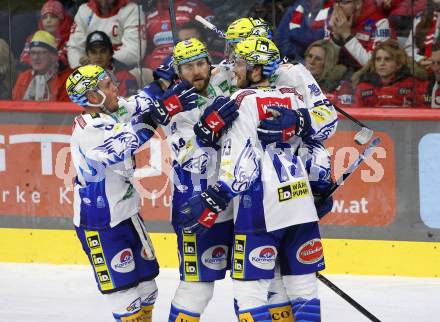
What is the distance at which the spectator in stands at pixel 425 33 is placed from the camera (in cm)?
739

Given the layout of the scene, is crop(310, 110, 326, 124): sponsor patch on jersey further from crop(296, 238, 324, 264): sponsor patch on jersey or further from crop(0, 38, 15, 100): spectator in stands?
crop(0, 38, 15, 100): spectator in stands

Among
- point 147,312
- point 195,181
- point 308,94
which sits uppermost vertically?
point 308,94

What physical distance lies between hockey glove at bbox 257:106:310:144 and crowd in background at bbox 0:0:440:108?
2.23 m

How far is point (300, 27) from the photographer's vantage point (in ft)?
25.2

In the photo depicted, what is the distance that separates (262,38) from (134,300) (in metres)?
1.34

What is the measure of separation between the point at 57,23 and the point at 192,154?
2.78 meters

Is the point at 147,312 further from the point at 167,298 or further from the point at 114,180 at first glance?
the point at 167,298

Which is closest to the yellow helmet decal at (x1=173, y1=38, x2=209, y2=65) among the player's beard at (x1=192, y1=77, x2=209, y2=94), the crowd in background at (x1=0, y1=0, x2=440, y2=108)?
the player's beard at (x1=192, y1=77, x2=209, y2=94)

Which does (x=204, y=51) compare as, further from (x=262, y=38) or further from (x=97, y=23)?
(x=97, y=23)

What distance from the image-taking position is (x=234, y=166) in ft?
17.2

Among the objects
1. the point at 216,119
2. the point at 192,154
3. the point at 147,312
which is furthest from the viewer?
the point at 147,312

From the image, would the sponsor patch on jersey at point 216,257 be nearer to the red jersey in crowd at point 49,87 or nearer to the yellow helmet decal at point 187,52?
the yellow helmet decal at point 187,52

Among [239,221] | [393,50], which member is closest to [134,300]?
[239,221]

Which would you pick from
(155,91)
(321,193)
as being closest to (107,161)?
(155,91)
